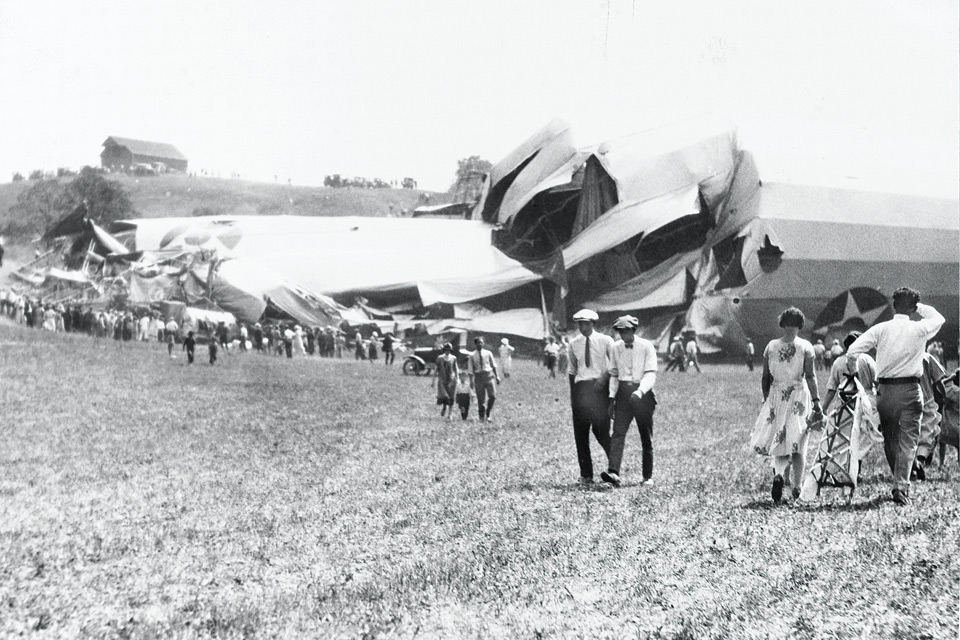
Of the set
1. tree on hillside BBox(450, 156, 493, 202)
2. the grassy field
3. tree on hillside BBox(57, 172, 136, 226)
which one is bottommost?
the grassy field

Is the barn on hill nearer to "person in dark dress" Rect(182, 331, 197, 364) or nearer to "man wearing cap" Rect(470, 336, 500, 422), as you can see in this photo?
"person in dark dress" Rect(182, 331, 197, 364)

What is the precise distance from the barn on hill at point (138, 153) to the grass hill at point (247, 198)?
93.7 inches

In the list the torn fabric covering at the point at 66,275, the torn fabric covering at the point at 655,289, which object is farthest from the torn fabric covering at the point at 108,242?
the torn fabric covering at the point at 655,289

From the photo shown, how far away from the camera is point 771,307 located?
23406mm

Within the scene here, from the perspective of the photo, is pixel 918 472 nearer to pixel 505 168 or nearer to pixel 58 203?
pixel 505 168

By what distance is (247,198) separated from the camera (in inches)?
1462

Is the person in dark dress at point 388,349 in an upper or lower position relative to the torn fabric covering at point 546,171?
lower

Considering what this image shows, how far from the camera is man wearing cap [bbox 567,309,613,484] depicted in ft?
29.7

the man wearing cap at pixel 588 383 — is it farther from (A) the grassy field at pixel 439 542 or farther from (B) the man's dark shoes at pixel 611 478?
(A) the grassy field at pixel 439 542

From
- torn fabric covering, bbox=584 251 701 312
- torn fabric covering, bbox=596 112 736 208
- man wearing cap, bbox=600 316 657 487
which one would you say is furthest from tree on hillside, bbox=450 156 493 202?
man wearing cap, bbox=600 316 657 487

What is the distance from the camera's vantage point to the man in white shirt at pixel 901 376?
A: 7340mm

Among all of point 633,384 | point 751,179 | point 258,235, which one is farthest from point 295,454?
point 258,235

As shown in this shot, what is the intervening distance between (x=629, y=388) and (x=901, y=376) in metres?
2.40

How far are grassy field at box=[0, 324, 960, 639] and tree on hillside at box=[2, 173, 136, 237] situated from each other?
12.8 m
